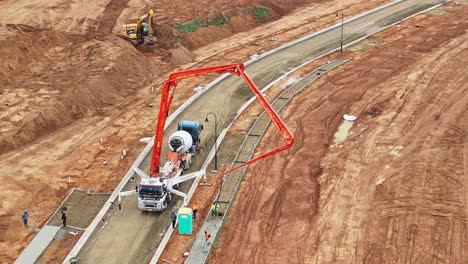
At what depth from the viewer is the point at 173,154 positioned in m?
36.4

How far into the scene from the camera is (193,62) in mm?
56688

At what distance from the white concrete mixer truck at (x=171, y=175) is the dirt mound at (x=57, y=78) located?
11145 mm

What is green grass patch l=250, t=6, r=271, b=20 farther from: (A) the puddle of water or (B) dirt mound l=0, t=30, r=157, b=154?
(A) the puddle of water

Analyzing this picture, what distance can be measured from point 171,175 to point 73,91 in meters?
15.3

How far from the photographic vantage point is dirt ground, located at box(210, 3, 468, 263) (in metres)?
30.8

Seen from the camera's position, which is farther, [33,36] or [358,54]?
[358,54]

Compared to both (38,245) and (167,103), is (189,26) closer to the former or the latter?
(167,103)

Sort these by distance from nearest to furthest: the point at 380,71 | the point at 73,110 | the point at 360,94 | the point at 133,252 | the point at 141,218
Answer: the point at 133,252
the point at 141,218
the point at 73,110
the point at 360,94
the point at 380,71

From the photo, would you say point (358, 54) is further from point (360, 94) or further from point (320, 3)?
point (320, 3)

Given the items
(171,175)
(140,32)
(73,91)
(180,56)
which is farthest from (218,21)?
(171,175)

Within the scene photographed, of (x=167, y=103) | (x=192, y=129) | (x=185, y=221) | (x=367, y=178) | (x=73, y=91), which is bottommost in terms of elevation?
(x=367, y=178)

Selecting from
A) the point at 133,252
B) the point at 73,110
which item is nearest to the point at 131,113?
the point at 73,110

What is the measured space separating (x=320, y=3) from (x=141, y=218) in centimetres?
4993

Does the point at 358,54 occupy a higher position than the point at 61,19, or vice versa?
the point at 61,19
